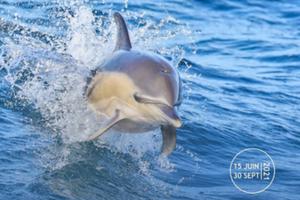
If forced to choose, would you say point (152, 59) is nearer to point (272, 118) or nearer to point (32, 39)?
point (272, 118)

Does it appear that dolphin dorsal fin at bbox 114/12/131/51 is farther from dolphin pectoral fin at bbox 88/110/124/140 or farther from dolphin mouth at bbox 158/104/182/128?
dolphin mouth at bbox 158/104/182/128

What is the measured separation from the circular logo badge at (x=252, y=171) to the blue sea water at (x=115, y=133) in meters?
0.08

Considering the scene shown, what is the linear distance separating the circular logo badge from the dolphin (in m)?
1.19

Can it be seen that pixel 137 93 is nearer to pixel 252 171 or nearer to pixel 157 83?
pixel 157 83

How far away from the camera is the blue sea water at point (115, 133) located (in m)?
6.14

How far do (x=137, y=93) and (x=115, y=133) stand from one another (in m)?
1.44

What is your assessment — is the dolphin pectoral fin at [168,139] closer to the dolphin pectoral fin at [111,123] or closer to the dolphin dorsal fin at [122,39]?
the dolphin pectoral fin at [111,123]

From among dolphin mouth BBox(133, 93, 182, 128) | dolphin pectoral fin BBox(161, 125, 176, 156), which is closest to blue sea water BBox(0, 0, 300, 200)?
dolphin pectoral fin BBox(161, 125, 176, 156)

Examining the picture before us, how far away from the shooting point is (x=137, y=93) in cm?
555

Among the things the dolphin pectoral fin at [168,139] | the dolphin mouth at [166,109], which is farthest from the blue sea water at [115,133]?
the dolphin mouth at [166,109]

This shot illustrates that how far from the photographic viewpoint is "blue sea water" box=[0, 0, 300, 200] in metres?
6.14

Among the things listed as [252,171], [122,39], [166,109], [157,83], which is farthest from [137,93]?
[252,171]

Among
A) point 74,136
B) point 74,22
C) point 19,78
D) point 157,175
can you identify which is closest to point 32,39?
point 74,22

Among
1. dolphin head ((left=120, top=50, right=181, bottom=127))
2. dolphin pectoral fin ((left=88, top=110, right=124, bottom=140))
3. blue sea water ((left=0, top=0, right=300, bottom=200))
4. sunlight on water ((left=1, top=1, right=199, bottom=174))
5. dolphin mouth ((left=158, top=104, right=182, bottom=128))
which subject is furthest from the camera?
sunlight on water ((left=1, top=1, right=199, bottom=174))
